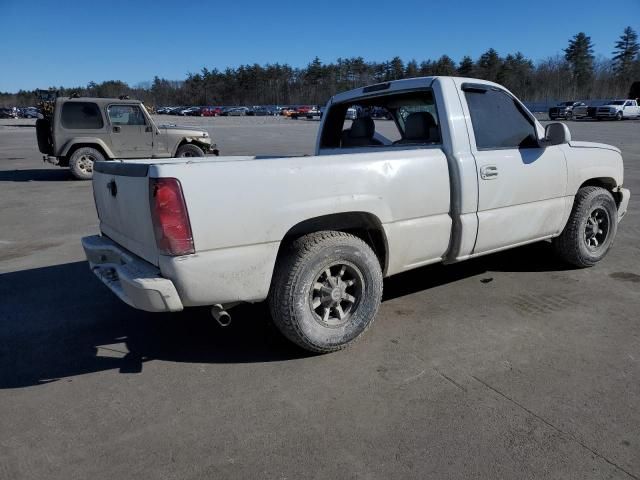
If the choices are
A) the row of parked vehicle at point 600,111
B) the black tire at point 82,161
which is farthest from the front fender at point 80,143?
the row of parked vehicle at point 600,111

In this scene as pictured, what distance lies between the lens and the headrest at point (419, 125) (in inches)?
166

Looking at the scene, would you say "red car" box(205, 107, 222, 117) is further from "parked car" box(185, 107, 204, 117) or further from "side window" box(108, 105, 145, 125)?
"side window" box(108, 105, 145, 125)

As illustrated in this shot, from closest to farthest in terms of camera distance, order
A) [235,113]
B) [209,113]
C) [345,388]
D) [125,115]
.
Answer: [345,388] → [125,115] → [209,113] → [235,113]

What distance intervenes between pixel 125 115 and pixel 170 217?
457 inches

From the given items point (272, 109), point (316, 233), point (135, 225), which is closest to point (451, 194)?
point (316, 233)

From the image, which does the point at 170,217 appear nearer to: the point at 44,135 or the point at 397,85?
the point at 397,85

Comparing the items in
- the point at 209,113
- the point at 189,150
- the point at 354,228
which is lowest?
the point at 354,228

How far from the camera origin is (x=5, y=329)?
12.8 ft

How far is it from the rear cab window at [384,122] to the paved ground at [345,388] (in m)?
1.43

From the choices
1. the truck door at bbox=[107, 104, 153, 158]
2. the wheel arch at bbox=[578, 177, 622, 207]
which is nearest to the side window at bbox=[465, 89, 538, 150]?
the wheel arch at bbox=[578, 177, 622, 207]

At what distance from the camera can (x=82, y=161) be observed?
1279 centimetres

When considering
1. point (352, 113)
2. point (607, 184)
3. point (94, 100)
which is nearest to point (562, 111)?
point (94, 100)

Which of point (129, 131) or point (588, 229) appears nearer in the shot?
point (588, 229)

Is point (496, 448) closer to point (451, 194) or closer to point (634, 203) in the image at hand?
point (451, 194)
